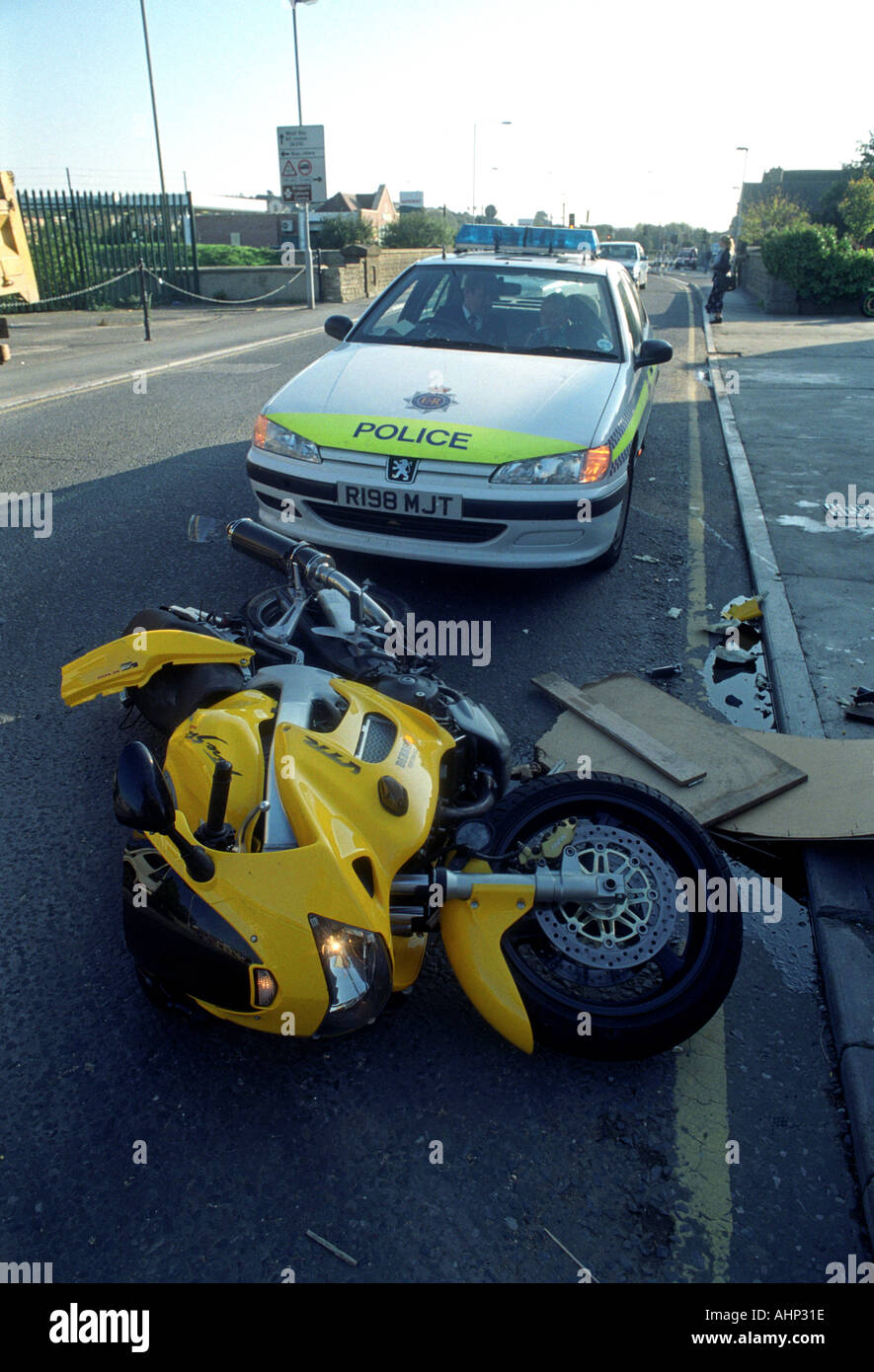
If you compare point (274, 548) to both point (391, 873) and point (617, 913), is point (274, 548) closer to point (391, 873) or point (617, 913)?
point (391, 873)

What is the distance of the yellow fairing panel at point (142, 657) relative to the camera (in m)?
3.17

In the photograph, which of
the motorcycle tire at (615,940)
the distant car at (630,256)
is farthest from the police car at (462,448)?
the distant car at (630,256)

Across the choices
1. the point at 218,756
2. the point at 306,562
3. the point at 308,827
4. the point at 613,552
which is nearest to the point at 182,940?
the point at 308,827

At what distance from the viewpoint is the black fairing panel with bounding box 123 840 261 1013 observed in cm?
204

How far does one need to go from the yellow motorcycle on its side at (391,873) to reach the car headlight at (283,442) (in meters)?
2.10

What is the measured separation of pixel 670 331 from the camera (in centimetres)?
1975

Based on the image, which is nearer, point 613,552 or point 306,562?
point 306,562

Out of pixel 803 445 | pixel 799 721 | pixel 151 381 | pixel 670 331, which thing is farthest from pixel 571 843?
pixel 670 331

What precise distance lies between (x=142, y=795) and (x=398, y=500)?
289 centimetres

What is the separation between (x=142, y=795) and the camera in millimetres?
1923

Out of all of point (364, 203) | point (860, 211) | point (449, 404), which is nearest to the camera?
point (449, 404)

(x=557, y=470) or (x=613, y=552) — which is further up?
(x=557, y=470)

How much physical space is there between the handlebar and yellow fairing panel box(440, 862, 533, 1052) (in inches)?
46.3
